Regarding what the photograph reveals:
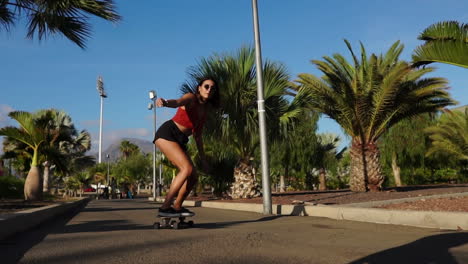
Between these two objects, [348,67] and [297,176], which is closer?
[348,67]

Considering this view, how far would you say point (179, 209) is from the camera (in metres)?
4.91

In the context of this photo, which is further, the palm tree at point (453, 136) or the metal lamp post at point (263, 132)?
the palm tree at point (453, 136)

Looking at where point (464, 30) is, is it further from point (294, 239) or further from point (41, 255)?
point (41, 255)

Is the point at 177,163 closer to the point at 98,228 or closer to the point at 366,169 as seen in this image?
the point at 98,228

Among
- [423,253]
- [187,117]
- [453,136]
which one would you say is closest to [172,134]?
[187,117]

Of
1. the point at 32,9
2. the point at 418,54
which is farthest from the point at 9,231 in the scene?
the point at 418,54

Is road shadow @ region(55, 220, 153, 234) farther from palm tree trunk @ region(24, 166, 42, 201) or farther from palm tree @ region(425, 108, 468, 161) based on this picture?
→ palm tree @ region(425, 108, 468, 161)

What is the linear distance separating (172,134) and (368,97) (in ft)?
31.6

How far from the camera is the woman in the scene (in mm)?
4742

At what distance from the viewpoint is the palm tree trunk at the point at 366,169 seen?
12.9m

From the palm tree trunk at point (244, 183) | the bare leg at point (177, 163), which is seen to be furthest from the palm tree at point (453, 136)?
the bare leg at point (177, 163)

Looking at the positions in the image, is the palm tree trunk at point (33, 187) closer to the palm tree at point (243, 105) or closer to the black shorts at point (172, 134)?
the palm tree at point (243, 105)

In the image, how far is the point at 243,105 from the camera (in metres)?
13.0

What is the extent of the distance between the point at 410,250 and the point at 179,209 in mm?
2752
